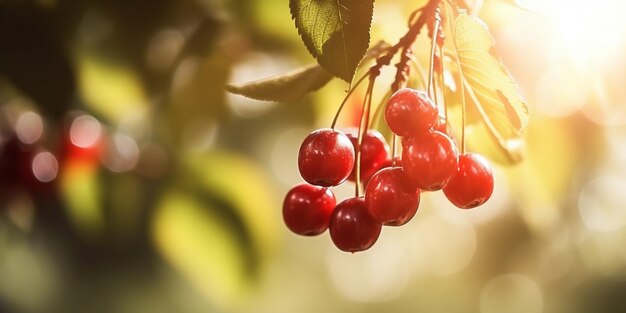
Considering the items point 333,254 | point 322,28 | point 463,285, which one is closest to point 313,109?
point 322,28

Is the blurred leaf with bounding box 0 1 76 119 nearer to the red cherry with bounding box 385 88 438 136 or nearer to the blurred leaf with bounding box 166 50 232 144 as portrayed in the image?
the blurred leaf with bounding box 166 50 232 144

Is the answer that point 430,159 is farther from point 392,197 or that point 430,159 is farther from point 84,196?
point 84,196

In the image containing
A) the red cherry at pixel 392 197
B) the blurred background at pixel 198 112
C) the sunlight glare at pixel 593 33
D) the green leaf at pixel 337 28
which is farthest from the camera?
the blurred background at pixel 198 112

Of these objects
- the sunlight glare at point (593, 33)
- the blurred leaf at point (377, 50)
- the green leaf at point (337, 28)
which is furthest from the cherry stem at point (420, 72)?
the sunlight glare at point (593, 33)

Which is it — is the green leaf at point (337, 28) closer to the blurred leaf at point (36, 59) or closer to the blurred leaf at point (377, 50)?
the blurred leaf at point (377, 50)

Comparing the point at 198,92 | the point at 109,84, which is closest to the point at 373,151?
the point at 198,92
